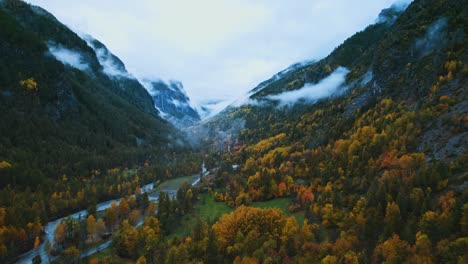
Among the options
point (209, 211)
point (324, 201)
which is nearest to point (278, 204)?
point (324, 201)

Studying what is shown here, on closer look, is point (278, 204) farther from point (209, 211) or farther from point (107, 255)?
point (107, 255)

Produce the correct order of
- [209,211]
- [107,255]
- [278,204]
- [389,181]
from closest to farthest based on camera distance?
1. [389,181]
2. [107,255]
3. [278,204]
4. [209,211]

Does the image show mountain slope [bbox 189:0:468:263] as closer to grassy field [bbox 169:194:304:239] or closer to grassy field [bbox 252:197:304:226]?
grassy field [bbox 252:197:304:226]

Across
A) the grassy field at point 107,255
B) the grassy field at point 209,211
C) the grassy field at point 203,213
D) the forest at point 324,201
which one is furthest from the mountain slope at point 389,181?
the grassy field at point 107,255

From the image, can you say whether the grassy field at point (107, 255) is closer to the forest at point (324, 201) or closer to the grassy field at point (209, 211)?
the forest at point (324, 201)

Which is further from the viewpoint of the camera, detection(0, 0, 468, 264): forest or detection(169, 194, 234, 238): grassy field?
detection(169, 194, 234, 238): grassy field

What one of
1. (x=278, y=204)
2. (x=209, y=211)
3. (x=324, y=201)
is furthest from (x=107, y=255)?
(x=324, y=201)

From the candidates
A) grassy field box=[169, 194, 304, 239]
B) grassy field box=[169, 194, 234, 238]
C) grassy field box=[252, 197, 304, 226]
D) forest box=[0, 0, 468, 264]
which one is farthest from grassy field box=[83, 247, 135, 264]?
grassy field box=[252, 197, 304, 226]

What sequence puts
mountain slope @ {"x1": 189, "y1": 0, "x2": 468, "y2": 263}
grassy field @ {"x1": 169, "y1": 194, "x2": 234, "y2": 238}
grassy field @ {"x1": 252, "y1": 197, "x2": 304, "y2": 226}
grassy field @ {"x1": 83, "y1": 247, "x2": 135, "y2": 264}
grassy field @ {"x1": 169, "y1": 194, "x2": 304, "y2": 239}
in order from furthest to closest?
grassy field @ {"x1": 252, "y1": 197, "x2": 304, "y2": 226} < grassy field @ {"x1": 169, "y1": 194, "x2": 234, "y2": 238} < grassy field @ {"x1": 169, "y1": 194, "x2": 304, "y2": 239} < grassy field @ {"x1": 83, "y1": 247, "x2": 135, "y2": 264} < mountain slope @ {"x1": 189, "y1": 0, "x2": 468, "y2": 263}

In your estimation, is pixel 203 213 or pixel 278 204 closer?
pixel 278 204

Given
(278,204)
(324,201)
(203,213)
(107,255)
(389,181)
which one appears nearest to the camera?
(389,181)

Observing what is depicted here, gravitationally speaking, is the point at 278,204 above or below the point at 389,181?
below

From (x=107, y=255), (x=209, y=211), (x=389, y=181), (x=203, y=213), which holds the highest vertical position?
(x=107, y=255)
